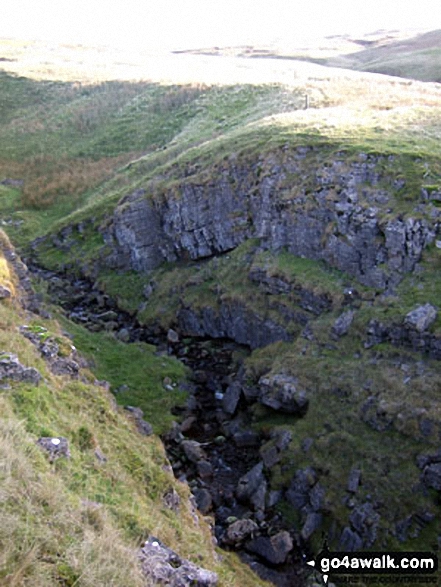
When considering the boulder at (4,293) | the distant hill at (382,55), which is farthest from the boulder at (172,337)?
the distant hill at (382,55)

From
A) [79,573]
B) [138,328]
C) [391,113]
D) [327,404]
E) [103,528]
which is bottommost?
→ [138,328]

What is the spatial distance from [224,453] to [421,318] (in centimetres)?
944

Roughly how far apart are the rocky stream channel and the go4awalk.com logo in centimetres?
68

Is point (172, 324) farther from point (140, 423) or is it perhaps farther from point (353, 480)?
point (353, 480)

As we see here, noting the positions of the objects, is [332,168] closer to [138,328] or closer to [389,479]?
[138,328]

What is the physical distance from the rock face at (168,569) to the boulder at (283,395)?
1240cm

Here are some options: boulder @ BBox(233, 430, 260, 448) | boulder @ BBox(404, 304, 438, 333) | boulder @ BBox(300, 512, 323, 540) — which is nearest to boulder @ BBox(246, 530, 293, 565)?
boulder @ BBox(300, 512, 323, 540)

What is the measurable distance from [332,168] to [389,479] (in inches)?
667

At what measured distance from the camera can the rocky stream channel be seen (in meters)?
16.4

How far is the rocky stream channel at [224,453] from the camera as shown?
16.4m

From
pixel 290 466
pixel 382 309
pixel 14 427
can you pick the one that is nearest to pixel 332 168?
pixel 382 309

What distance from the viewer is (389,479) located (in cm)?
1745

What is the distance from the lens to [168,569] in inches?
342

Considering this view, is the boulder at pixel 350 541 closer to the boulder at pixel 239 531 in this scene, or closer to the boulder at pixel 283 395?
the boulder at pixel 239 531
